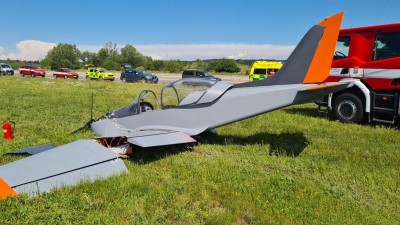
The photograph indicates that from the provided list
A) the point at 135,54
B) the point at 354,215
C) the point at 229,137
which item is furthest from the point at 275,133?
the point at 135,54

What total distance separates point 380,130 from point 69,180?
809 centimetres

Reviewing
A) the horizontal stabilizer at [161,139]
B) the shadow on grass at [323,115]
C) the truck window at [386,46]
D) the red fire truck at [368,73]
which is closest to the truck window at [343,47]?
the red fire truck at [368,73]

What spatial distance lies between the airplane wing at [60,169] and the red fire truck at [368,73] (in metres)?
7.68

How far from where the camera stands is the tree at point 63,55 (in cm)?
10491

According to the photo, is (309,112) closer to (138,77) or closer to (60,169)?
(60,169)

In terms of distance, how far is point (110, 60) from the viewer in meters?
97.1

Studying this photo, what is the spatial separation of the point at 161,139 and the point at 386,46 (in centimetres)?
734

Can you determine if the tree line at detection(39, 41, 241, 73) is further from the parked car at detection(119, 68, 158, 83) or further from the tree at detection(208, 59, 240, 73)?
the parked car at detection(119, 68, 158, 83)

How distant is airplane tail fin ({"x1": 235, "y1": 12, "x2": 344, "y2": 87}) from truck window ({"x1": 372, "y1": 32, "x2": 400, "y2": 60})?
346 centimetres

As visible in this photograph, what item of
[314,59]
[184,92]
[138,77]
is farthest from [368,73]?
[138,77]

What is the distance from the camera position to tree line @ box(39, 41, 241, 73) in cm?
8393

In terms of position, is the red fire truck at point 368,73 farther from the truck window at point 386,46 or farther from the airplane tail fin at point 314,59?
the airplane tail fin at point 314,59

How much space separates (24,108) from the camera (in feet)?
42.1

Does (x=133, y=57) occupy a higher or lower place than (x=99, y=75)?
higher
